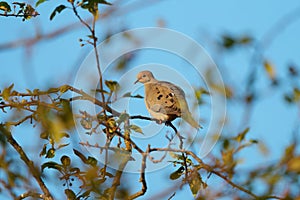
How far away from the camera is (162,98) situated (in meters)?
5.34

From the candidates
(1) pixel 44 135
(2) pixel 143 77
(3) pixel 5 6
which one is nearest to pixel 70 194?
(1) pixel 44 135

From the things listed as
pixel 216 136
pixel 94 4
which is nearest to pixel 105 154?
pixel 94 4

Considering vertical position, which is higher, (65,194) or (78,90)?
(78,90)

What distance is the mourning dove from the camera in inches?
191

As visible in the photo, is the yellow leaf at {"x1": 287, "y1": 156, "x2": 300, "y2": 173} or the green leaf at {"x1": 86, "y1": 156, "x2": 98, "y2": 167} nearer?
the yellow leaf at {"x1": 287, "y1": 156, "x2": 300, "y2": 173}

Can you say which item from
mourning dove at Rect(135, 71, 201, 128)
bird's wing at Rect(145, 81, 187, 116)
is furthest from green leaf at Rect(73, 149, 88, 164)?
bird's wing at Rect(145, 81, 187, 116)

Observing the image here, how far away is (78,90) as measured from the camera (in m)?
2.97

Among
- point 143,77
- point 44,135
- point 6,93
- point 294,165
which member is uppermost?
point 143,77

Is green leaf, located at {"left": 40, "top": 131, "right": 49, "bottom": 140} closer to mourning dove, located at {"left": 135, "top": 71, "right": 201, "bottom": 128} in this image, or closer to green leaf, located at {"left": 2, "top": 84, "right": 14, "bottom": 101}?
green leaf, located at {"left": 2, "top": 84, "right": 14, "bottom": 101}

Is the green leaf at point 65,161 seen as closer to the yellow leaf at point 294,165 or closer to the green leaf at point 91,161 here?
the green leaf at point 91,161

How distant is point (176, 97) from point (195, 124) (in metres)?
2.45

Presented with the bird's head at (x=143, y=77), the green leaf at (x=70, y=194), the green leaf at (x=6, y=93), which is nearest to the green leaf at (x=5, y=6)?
the green leaf at (x=6, y=93)

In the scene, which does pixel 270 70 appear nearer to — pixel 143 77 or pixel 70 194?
pixel 70 194

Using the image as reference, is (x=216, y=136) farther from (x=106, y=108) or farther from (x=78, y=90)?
(x=78, y=90)
